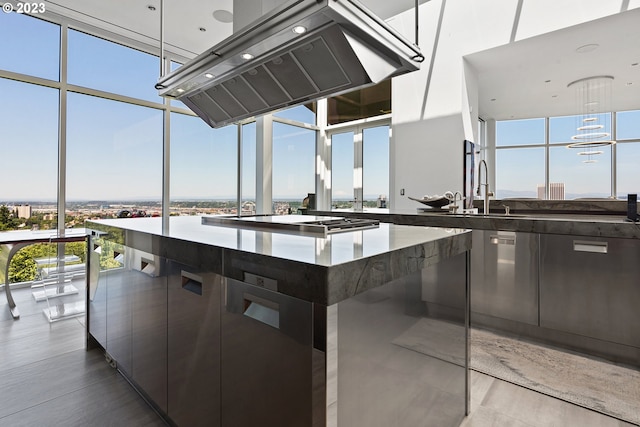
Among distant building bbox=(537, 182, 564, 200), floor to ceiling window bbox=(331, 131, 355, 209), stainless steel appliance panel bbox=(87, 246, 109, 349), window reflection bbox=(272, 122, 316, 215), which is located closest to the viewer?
stainless steel appliance panel bbox=(87, 246, 109, 349)

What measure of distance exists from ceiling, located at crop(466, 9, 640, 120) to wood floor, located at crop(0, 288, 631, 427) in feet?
12.8

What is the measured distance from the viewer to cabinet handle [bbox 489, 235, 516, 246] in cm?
232

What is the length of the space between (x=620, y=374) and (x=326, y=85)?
7.84 feet

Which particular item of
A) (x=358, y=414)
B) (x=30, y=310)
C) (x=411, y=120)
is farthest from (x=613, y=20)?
(x=30, y=310)

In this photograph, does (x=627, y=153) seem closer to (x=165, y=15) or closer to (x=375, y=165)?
(x=375, y=165)

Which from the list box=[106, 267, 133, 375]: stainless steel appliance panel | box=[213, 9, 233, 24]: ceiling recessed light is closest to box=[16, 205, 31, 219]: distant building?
box=[106, 267, 133, 375]: stainless steel appliance panel

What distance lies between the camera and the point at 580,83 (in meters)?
5.54

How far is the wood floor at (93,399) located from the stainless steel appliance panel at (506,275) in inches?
28.2

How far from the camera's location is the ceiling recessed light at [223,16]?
161 inches

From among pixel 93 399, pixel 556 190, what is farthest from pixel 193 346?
pixel 556 190

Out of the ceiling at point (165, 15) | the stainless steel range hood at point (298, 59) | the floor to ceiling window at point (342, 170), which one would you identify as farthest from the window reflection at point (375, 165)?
the stainless steel range hood at point (298, 59)

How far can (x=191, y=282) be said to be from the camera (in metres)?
1.21

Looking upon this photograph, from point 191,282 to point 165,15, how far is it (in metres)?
4.27

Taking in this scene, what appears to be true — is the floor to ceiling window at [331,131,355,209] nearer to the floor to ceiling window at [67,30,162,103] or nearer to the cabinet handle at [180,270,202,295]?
the floor to ceiling window at [67,30,162,103]
